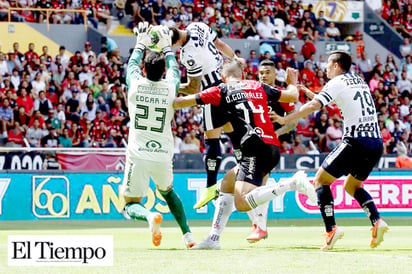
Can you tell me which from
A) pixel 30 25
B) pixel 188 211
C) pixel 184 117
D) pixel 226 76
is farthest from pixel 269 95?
pixel 30 25

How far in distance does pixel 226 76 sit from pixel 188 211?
9828 millimetres

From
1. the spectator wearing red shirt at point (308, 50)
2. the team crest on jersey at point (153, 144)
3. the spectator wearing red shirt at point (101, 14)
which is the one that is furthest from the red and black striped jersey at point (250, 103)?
the spectator wearing red shirt at point (308, 50)

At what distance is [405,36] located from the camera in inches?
1512

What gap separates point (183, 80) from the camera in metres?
29.8

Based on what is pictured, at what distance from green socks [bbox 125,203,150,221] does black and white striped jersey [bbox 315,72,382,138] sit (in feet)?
9.14

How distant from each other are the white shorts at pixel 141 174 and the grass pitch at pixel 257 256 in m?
0.74

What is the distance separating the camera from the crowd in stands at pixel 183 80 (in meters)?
26.5

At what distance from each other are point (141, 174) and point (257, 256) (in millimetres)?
1863

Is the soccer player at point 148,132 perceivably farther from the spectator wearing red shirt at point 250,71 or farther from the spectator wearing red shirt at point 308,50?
the spectator wearing red shirt at point 308,50

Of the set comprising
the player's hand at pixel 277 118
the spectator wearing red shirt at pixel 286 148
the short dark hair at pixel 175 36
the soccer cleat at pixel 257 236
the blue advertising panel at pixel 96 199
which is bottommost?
the spectator wearing red shirt at pixel 286 148

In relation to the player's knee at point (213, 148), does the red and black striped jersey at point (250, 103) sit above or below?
above

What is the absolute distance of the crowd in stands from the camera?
26.5 m

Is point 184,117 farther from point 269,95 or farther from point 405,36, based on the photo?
point 269,95

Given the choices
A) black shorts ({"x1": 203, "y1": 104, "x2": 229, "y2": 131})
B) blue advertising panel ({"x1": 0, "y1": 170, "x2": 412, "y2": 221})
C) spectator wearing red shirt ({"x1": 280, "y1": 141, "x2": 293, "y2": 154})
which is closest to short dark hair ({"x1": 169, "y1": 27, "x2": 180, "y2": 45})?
black shorts ({"x1": 203, "y1": 104, "x2": 229, "y2": 131})
